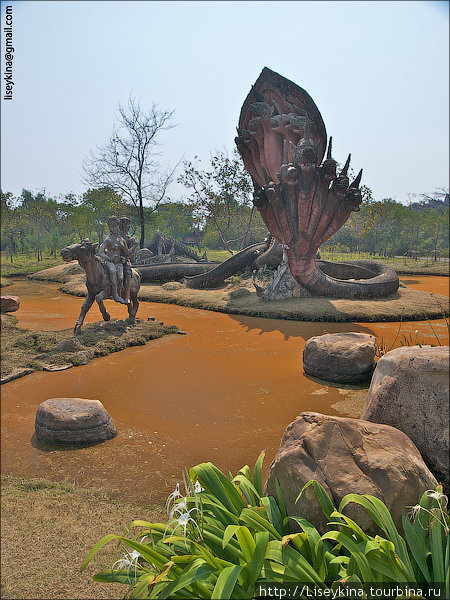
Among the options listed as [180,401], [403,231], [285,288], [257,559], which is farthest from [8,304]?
[403,231]

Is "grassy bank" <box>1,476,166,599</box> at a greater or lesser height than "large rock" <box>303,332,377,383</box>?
lesser

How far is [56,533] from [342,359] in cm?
353

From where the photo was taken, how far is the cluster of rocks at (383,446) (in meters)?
1.97

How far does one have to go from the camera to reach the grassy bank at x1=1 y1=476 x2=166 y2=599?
6.58 ft

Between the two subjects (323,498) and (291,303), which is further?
(291,303)

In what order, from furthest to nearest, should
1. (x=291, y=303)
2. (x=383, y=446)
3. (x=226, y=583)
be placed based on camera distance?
(x=291, y=303)
(x=383, y=446)
(x=226, y=583)

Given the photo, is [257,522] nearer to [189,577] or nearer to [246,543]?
[246,543]

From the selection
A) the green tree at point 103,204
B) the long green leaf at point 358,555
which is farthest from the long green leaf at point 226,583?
the green tree at point 103,204

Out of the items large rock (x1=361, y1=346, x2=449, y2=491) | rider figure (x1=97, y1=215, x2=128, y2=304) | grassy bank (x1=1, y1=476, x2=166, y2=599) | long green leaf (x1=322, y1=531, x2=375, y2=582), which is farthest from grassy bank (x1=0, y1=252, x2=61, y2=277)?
long green leaf (x1=322, y1=531, x2=375, y2=582)

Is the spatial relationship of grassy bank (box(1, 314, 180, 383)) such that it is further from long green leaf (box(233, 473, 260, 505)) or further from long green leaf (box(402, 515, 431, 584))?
long green leaf (box(402, 515, 431, 584))

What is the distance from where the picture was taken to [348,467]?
2.03 meters

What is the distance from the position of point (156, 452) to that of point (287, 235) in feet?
23.4

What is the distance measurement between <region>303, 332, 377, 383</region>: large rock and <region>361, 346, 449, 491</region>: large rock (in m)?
2.13

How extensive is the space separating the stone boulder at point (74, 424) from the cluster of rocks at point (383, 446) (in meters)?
1.87
